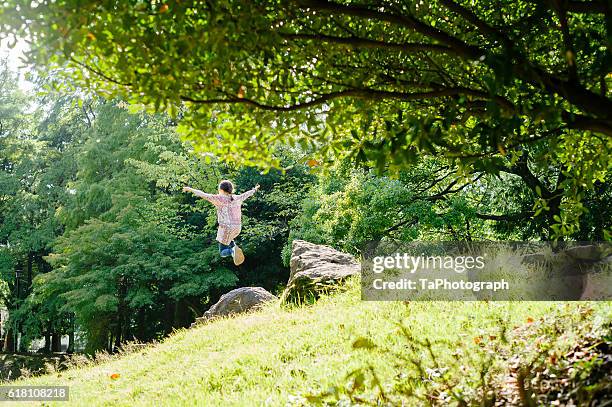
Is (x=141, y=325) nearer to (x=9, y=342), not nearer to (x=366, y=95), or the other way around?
(x=9, y=342)

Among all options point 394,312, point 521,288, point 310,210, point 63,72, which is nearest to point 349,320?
point 394,312

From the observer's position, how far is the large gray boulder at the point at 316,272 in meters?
9.59

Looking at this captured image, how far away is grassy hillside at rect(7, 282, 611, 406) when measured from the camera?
182 inches

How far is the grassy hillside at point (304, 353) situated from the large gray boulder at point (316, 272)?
65 cm

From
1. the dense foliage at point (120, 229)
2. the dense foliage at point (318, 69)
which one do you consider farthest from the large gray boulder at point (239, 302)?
the dense foliage at point (318, 69)

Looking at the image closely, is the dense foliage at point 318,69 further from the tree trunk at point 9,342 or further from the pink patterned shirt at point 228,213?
the tree trunk at point 9,342

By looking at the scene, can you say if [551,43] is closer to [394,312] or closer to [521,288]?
[394,312]

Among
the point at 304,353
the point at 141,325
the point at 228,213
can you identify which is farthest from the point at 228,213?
the point at 141,325

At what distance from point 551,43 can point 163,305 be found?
2052 centimetres

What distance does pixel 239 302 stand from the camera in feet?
37.2

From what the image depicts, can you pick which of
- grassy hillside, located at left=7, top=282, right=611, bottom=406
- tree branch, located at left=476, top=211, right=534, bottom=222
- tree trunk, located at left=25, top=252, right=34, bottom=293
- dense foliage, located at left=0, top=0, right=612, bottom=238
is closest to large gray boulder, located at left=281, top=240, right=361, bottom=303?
grassy hillside, located at left=7, top=282, right=611, bottom=406

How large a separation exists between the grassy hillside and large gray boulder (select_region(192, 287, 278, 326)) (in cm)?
217

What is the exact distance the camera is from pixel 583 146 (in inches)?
170

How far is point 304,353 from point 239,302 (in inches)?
219
